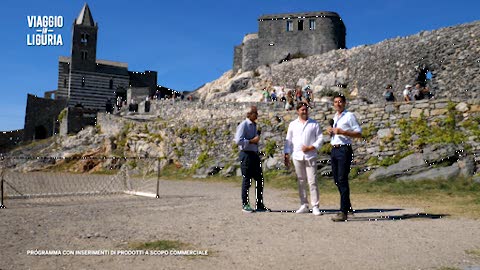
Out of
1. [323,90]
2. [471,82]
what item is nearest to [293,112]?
[471,82]

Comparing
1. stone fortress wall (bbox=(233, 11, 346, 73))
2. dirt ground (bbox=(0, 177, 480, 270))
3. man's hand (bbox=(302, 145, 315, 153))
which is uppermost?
stone fortress wall (bbox=(233, 11, 346, 73))

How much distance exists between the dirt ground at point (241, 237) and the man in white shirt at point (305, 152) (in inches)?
19.4

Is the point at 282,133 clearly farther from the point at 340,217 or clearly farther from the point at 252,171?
the point at 340,217

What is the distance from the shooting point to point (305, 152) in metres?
7.55

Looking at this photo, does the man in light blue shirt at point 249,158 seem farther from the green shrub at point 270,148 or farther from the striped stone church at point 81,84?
the striped stone church at point 81,84

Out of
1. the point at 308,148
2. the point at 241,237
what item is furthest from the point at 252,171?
the point at 241,237

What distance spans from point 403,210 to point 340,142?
203 cm

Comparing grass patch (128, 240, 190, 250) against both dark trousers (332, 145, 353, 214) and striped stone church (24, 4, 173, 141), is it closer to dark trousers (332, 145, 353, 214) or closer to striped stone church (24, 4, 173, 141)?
dark trousers (332, 145, 353, 214)

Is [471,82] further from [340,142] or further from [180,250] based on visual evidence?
[180,250]

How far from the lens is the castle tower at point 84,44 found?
56062 millimetres

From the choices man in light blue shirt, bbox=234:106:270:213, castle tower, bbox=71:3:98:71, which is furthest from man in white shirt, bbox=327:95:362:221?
castle tower, bbox=71:3:98:71

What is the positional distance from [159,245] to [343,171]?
11.3ft

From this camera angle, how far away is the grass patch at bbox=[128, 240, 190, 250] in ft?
15.4

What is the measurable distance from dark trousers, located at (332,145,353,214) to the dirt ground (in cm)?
32
